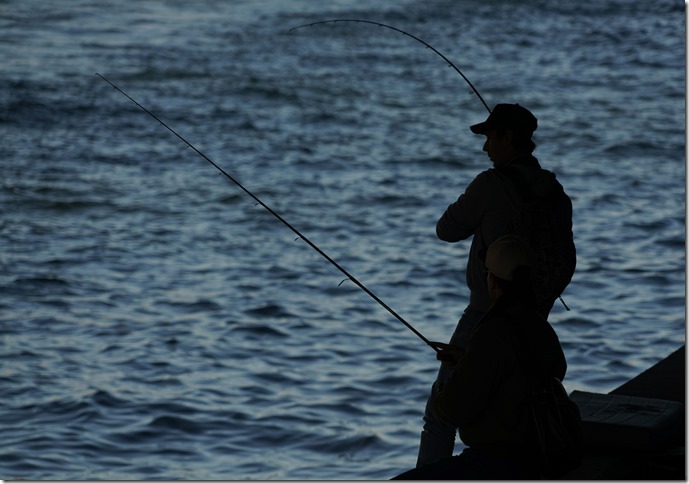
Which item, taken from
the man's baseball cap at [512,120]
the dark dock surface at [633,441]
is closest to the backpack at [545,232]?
the man's baseball cap at [512,120]

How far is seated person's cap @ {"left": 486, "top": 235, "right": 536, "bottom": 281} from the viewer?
11.5ft

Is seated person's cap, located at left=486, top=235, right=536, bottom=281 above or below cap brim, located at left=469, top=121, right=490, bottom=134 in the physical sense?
below

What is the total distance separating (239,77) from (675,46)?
875 centimetres

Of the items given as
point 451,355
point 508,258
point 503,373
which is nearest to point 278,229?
point 451,355

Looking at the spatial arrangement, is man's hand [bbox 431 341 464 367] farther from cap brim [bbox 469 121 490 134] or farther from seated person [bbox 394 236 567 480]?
cap brim [bbox 469 121 490 134]

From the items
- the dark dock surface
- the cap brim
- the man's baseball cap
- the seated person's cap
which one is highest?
the man's baseball cap

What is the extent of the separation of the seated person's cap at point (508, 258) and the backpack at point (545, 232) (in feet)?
2.29

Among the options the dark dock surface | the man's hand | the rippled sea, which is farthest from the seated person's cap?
the rippled sea

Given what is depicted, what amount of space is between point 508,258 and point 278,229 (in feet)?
30.4

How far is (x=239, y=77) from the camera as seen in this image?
20438mm

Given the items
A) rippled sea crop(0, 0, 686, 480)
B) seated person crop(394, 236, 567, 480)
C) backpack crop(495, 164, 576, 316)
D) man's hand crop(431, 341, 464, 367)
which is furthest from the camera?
rippled sea crop(0, 0, 686, 480)

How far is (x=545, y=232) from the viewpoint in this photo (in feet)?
14.1

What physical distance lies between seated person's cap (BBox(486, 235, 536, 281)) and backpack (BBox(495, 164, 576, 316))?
2.29ft

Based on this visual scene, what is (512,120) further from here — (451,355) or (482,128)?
(451,355)
